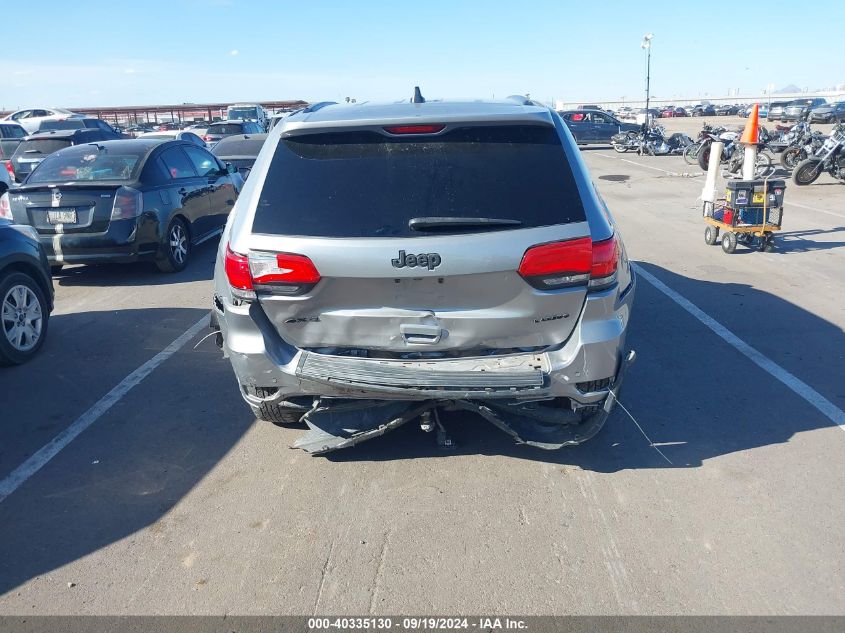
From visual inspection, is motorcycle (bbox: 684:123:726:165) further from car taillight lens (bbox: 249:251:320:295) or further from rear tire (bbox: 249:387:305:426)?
car taillight lens (bbox: 249:251:320:295)

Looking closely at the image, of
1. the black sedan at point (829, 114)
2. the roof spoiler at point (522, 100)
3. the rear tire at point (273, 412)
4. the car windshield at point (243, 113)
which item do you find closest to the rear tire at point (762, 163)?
the roof spoiler at point (522, 100)

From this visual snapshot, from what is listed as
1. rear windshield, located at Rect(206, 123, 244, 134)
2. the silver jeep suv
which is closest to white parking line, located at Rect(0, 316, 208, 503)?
the silver jeep suv

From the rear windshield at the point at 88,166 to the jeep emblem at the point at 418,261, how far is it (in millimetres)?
6264

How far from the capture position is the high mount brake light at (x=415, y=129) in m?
3.42

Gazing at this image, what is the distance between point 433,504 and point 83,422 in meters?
2.62

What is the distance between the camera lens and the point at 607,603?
9.21 ft

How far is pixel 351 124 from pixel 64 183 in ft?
20.2

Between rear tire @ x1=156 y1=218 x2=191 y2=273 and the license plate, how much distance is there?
1.04 metres

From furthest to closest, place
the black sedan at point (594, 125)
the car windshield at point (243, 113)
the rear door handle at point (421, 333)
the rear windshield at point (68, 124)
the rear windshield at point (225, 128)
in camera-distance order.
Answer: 1. the car windshield at point (243, 113)
2. the black sedan at point (594, 125)
3. the rear windshield at point (225, 128)
4. the rear windshield at point (68, 124)
5. the rear door handle at point (421, 333)

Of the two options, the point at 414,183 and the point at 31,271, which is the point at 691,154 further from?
the point at 414,183

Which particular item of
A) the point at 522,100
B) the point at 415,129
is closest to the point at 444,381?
the point at 415,129

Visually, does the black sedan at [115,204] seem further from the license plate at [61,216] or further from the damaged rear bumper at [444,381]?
the damaged rear bumper at [444,381]

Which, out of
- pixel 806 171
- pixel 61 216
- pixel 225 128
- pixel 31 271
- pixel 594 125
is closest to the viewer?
pixel 31 271

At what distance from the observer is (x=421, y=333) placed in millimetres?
3371
